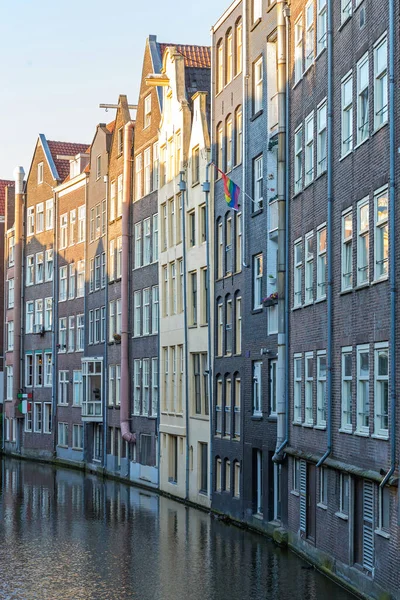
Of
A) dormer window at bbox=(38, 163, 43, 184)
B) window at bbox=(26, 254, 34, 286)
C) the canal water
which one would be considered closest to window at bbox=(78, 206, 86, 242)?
dormer window at bbox=(38, 163, 43, 184)

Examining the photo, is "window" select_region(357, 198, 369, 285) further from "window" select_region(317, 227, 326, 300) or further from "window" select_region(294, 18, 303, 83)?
"window" select_region(294, 18, 303, 83)

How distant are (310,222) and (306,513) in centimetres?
714

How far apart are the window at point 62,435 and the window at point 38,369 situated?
5084 mm

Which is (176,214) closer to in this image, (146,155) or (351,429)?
(146,155)

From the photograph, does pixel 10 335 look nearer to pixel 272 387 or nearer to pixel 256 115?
pixel 256 115

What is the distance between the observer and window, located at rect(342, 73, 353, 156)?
2514 cm

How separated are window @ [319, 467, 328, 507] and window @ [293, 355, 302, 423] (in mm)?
2974

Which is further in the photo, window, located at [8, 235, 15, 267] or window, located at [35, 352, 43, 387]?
window, located at [8, 235, 15, 267]

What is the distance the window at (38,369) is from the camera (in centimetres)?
7381

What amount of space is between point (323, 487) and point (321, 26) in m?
11.0

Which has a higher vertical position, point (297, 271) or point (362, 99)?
point (362, 99)

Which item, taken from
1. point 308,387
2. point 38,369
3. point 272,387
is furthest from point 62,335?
point 308,387

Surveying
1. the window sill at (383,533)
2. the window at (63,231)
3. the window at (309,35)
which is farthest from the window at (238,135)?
the window at (63,231)

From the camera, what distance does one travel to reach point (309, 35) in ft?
97.1
